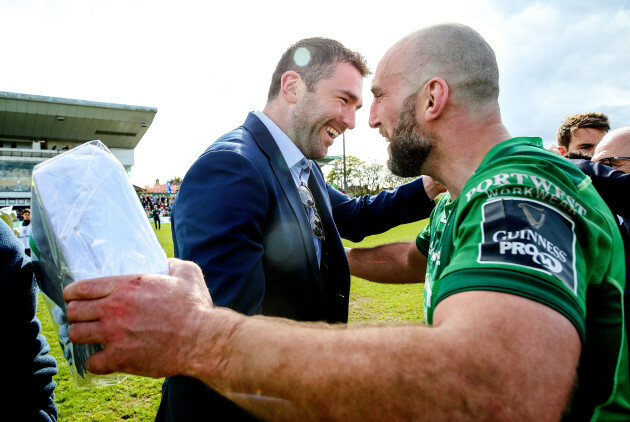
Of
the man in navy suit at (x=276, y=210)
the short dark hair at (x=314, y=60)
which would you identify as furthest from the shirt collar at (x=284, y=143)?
the short dark hair at (x=314, y=60)

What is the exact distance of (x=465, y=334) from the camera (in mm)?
778

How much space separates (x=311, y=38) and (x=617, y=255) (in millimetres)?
2551

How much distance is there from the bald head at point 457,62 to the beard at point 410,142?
13cm

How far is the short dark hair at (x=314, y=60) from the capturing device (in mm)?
2809

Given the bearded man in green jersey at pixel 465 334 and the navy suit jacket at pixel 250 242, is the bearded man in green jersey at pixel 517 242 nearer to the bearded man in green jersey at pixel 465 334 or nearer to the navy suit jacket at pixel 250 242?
the bearded man in green jersey at pixel 465 334

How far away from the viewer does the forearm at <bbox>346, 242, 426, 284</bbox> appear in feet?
10.2

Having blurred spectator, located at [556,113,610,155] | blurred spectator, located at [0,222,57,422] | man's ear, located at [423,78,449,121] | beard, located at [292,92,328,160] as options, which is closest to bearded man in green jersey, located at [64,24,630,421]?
man's ear, located at [423,78,449,121]

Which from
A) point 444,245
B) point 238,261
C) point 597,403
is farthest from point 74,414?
point 597,403

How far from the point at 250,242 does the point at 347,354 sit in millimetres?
883

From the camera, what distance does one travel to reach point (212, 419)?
1.44 meters

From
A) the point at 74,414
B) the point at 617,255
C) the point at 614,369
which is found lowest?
the point at 74,414

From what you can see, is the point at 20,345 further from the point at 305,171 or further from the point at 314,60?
the point at 314,60

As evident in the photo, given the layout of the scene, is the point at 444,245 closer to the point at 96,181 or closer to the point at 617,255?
the point at 617,255

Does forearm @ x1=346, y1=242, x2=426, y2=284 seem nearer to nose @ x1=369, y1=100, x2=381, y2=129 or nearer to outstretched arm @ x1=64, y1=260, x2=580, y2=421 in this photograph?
nose @ x1=369, y1=100, x2=381, y2=129
